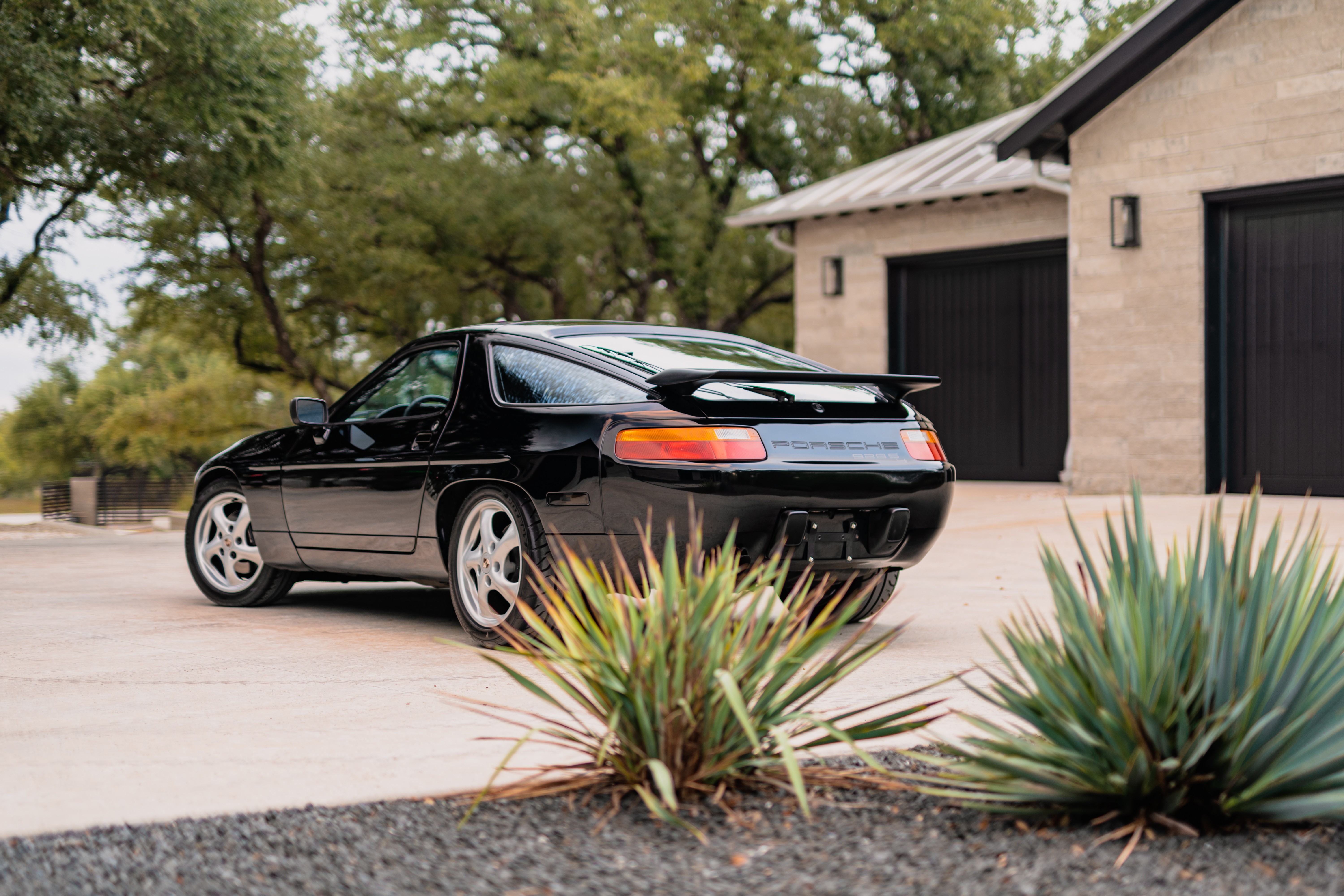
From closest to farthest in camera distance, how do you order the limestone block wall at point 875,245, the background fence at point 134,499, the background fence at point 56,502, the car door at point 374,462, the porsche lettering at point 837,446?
the porsche lettering at point 837,446
the car door at point 374,462
the limestone block wall at point 875,245
the background fence at point 56,502
the background fence at point 134,499

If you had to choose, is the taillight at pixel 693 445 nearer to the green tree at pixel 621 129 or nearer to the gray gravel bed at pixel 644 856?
the gray gravel bed at pixel 644 856

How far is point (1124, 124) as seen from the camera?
46.9 feet

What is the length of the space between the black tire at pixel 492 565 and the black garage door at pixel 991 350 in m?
12.0

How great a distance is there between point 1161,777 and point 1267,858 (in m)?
0.27

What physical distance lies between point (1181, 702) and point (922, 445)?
122 inches

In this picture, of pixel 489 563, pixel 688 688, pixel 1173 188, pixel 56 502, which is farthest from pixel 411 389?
pixel 56 502

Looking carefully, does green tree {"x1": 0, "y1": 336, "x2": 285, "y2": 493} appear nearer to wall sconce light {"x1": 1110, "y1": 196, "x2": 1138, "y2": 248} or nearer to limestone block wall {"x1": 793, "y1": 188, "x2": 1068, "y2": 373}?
limestone block wall {"x1": 793, "y1": 188, "x2": 1068, "y2": 373}

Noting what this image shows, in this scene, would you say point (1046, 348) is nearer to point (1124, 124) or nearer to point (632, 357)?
point (1124, 124)

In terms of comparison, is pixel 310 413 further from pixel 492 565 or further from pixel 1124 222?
pixel 1124 222

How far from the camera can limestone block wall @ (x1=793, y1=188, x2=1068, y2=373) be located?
16.6 meters

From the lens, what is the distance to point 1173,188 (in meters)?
14.0

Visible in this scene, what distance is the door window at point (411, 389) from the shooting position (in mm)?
6832

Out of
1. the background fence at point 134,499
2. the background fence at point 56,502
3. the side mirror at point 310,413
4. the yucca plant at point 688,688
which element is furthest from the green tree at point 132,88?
the background fence at point 134,499

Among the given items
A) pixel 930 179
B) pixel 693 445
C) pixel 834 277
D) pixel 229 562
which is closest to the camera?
pixel 693 445
